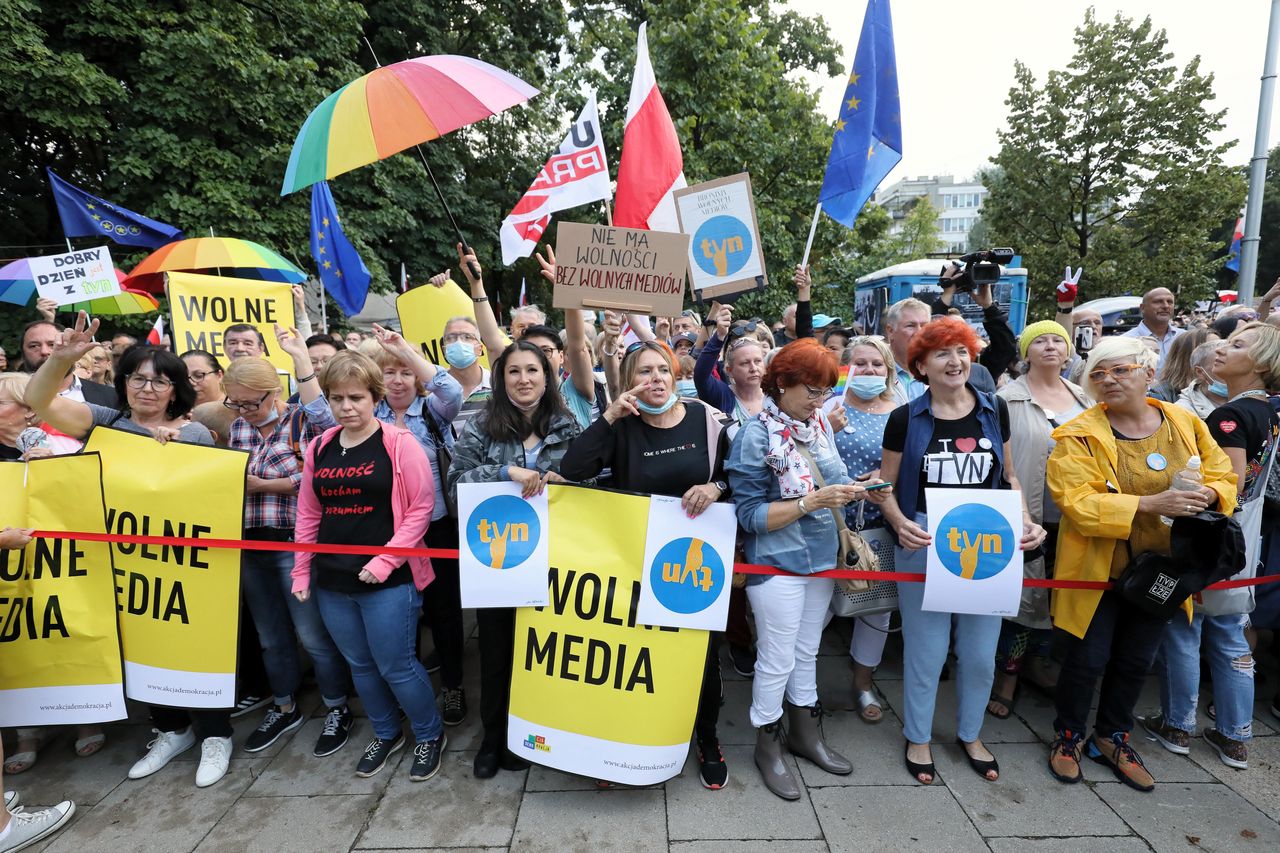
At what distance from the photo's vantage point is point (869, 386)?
3600 millimetres

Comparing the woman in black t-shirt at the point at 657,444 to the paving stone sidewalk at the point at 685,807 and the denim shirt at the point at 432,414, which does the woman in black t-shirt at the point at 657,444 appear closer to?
the denim shirt at the point at 432,414

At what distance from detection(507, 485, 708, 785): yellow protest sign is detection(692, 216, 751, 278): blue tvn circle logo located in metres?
2.21

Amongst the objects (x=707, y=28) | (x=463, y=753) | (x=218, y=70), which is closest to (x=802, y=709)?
(x=463, y=753)

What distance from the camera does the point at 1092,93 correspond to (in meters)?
19.0

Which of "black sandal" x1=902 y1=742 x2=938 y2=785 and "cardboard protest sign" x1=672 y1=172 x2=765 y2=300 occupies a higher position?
"cardboard protest sign" x1=672 y1=172 x2=765 y2=300

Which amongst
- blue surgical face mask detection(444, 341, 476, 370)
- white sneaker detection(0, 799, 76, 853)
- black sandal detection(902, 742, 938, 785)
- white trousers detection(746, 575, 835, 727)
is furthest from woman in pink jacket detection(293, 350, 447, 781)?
black sandal detection(902, 742, 938, 785)

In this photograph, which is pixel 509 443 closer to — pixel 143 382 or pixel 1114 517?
pixel 143 382

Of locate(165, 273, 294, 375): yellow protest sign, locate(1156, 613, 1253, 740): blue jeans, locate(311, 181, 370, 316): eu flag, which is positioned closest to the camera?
locate(1156, 613, 1253, 740): blue jeans

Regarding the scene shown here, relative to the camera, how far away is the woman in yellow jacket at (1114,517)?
2881 mm

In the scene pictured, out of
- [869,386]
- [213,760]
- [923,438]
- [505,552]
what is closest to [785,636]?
[923,438]

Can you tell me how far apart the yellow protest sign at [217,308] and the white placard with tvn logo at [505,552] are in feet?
11.3

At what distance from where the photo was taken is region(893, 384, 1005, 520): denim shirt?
10.00 feet

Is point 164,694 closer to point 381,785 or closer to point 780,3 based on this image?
point 381,785

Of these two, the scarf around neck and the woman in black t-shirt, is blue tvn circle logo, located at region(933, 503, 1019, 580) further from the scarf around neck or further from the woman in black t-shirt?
the woman in black t-shirt
